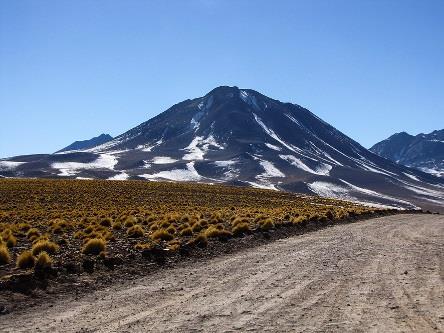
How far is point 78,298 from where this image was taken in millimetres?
11672

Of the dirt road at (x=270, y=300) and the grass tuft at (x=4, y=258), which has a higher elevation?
the grass tuft at (x=4, y=258)

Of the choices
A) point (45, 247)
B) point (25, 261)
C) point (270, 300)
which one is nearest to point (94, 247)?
point (45, 247)

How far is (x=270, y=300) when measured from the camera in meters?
10.6

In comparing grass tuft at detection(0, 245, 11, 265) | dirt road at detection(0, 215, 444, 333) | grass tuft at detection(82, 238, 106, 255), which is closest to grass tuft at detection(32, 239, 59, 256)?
grass tuft at detection(82, 238, 106, 255)

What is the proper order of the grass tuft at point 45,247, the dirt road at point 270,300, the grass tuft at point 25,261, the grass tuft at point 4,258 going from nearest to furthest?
the dirt road at point 270,300, the grass tuft at point 25,261, the grass tuft at point 4,258, the grass tuft at point 45,247

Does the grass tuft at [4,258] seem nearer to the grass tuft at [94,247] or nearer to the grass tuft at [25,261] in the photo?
the grass tuft at [25,261]

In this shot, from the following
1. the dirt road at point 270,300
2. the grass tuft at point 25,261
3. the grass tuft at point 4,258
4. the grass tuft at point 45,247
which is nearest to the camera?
the dirt road at point 270,300

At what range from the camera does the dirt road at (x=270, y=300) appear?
8.91 meters

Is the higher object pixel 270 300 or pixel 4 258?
pixel 4 258

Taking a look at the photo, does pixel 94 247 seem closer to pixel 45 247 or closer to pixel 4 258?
pixel 45 247

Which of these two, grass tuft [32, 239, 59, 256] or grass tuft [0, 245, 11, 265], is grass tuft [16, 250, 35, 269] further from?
grass tuft [32, 239, 59, 256]

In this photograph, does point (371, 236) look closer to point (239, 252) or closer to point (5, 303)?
point (239, 252)

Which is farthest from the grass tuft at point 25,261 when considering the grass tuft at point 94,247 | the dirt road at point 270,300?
the dirt road at point 270,300

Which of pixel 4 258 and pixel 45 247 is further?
pixel 45 247
